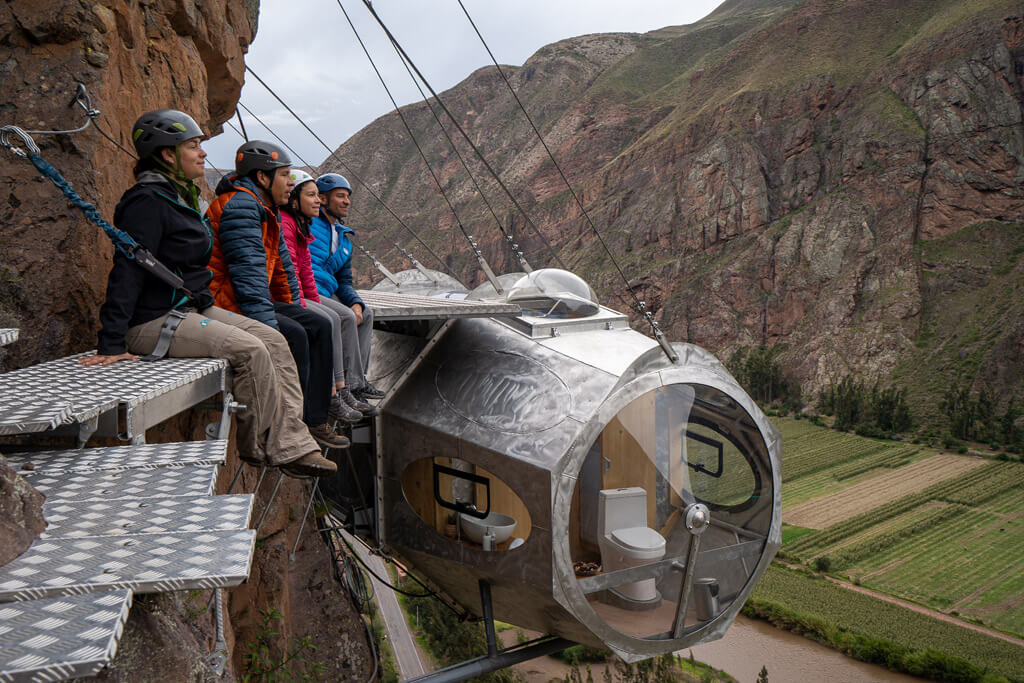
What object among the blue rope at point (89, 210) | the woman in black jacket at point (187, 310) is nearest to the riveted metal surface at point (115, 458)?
the woman in black jacket at point (187, 310)

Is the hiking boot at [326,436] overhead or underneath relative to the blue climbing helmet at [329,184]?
underneath

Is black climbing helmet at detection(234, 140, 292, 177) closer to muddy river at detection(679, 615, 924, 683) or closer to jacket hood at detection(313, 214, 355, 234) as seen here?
jacket hood at detection(313, 214, 355, 234)

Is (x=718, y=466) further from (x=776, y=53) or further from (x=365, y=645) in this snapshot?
(x=776, y=53)

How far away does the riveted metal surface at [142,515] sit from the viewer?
7.14 ft

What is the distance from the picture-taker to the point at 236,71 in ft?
31.0

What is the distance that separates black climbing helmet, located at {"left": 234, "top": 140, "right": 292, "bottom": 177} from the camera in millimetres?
5145

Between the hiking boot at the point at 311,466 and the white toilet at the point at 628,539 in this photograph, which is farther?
the white toilet at the point at 628,539

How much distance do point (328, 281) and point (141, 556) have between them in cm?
477

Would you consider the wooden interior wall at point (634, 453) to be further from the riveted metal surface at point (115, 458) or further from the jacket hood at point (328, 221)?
the riveted metal surface at point (115, 458)

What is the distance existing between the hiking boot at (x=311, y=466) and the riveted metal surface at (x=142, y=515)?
6.80 feet

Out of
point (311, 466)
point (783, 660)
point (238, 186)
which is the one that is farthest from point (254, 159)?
point (783, 660)

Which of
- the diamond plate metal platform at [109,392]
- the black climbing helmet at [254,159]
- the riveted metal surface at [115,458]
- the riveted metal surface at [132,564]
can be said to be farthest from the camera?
the black climbing helmet at [254,159]

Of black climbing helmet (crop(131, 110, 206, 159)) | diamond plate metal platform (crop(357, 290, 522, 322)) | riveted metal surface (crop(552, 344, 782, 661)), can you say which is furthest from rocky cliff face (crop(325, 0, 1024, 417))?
black climbing helmet (crop(131, 110, 206, 159))

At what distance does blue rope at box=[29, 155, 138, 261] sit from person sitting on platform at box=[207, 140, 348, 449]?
71 centimetres
